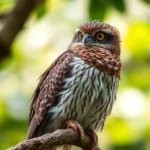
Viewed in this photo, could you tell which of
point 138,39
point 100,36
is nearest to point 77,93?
point 100,36

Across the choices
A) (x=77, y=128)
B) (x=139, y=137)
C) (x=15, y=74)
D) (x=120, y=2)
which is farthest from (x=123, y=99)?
(x=77, y=128)

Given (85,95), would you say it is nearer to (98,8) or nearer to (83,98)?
(83,98)

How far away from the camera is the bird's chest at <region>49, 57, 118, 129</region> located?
6.10 metres

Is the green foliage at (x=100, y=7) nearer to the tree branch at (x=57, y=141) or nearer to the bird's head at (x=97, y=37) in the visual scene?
the bird's head at (x=97, y=37)

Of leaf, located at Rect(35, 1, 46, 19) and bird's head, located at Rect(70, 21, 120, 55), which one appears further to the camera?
leaf, located at Rect(35, 1, 46, 19)

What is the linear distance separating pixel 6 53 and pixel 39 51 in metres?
3.77

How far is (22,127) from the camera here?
8195mm

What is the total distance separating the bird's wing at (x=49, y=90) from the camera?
621cm

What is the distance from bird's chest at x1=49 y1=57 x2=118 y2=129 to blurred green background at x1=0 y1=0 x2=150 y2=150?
1.88m

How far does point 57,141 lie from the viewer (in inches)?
203

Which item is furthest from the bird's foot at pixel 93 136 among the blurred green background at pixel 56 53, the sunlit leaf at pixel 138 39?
the sunlit leaf at pixel 138 39

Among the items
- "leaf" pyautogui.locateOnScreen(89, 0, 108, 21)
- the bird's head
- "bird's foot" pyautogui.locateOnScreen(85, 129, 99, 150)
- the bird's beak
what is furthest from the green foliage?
"bird's foot" pyautogui.locateOnScreen(85, 129, 99, 150)

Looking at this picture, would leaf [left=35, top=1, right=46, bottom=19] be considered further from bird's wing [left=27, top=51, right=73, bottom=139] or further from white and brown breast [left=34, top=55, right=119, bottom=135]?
white and brown breast [left=34, top=55, right=119, bottom=135]

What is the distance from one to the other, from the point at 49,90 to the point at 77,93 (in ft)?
0.93
